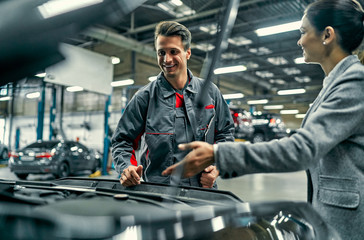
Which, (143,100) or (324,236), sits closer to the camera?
(324,236)

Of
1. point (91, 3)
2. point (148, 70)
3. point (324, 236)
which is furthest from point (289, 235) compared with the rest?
point (148, 70)

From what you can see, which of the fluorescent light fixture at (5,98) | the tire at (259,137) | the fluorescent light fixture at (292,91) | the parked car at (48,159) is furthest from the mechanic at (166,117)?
the fluorescent light fixture at (292,91)

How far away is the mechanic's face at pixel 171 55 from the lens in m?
1.60

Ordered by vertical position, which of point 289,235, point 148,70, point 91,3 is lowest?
point 289,235

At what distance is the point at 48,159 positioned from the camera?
7.51 meters

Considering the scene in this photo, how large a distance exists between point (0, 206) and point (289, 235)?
2.98 ft

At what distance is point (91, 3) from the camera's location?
0.60 m

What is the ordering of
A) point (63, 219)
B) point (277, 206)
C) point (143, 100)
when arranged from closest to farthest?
point (63, 219)
point (277, 206)
point (143, 100)

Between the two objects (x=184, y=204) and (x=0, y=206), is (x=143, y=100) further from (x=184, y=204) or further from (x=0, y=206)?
(x=0, y=206)

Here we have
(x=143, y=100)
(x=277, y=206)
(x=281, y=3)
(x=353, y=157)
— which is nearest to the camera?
(x=277, y=206)

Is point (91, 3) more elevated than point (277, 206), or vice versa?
point (91, 3)

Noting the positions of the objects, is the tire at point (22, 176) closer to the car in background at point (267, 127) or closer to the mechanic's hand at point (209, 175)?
the mechanic's hand at point (209, 175)

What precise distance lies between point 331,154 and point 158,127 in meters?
0.90

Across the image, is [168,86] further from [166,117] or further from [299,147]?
[299,147]
